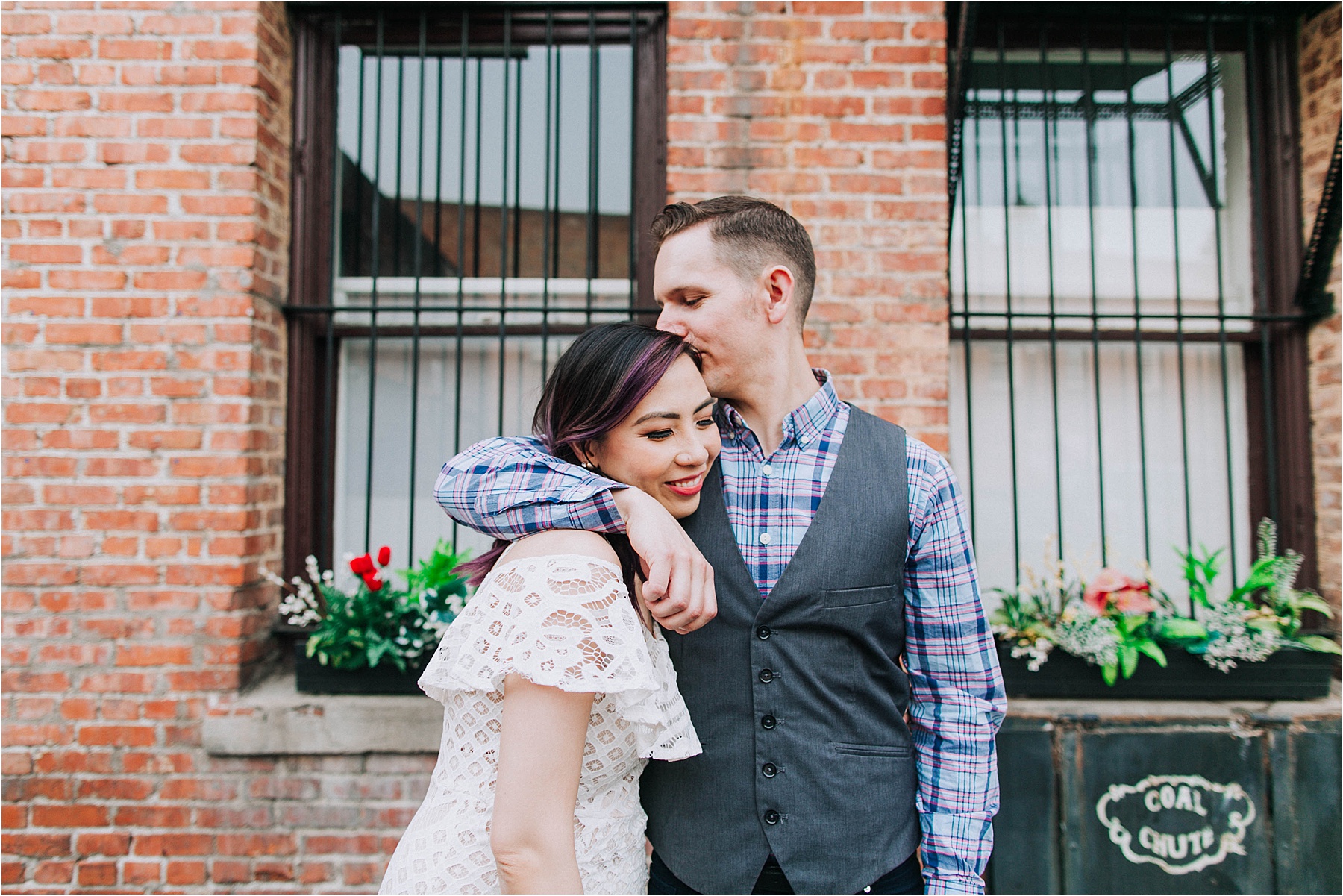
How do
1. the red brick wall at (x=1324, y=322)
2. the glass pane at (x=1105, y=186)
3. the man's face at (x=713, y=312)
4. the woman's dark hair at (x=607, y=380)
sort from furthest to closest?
the glass pane at (x=1105, y=186) < the red brick wall at (x=1324, y=322) < the man's face at (x=713, y=312) < the woman's dark hair at (x=607, y=380)

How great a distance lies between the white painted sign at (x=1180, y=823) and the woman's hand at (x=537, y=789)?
7.05 ft

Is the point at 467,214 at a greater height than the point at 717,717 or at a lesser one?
greater

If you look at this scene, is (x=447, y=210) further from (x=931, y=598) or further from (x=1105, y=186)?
(x=1105, y=186)

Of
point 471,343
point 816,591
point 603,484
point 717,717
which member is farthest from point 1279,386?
point 471,343

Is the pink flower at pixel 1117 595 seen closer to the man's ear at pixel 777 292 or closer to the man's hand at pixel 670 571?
the man's ear at pixel 777 292

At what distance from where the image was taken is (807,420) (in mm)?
1613

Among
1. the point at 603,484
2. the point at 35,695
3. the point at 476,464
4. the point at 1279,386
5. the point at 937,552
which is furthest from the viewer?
the point at 1279,386

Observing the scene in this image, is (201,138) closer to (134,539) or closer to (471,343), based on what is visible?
(471,343)

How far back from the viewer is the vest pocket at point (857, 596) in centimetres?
145

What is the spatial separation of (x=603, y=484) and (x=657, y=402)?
7.7 inches

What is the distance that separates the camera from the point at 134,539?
249 centimetres

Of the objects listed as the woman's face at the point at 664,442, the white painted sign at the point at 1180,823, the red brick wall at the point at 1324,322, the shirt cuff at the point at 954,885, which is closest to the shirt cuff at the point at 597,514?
the woman's face at the point at 664,442

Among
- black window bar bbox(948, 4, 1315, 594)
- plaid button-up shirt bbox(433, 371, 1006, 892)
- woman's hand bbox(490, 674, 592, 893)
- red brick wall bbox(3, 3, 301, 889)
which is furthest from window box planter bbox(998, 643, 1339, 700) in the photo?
red brick wall bbox(3, 3, 301, 889)

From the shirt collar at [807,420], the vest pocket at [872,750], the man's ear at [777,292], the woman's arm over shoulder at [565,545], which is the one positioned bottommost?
the vest pocket at [872,750]
